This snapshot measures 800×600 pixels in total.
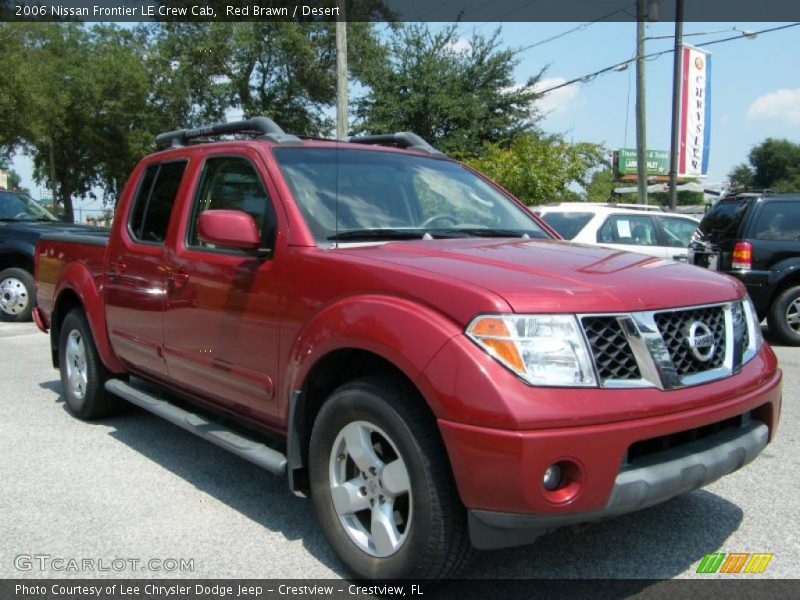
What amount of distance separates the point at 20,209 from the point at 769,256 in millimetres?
10481

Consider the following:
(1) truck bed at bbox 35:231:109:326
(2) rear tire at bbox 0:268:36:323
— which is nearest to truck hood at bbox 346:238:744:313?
(1) truck bed at bbox 35:231:109:326

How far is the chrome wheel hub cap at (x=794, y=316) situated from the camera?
30.2 ft

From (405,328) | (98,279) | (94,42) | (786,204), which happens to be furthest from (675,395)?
(94,42)

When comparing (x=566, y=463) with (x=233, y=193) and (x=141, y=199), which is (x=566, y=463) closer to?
(x=233, y=193)

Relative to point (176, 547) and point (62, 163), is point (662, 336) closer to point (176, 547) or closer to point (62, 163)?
point (176, 547)

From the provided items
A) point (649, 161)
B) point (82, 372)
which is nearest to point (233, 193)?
point (82, 372)

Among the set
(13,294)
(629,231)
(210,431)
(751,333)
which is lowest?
(13,294)

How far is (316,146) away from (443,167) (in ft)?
2.76

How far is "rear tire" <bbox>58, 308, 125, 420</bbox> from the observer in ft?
17.7

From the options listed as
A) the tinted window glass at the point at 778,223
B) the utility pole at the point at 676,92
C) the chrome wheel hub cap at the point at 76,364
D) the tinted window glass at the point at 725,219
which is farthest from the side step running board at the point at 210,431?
the utility pole at the point at 676,92

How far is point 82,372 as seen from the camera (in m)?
5.62

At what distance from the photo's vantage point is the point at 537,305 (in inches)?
102

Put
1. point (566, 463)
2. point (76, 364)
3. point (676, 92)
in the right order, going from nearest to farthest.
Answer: point (566, 463) → point (76, 364) → point (676, 92)
